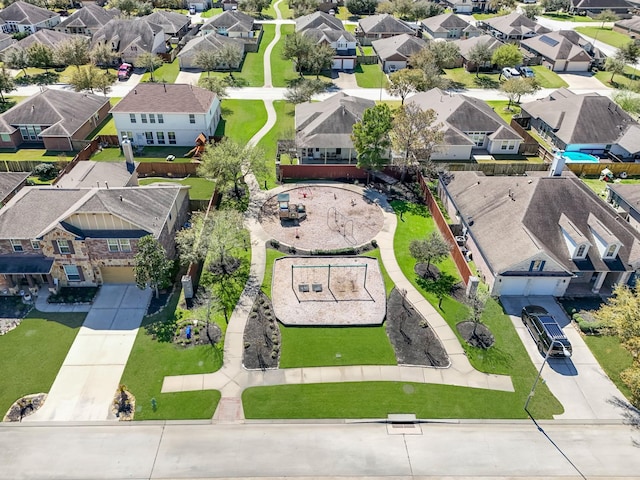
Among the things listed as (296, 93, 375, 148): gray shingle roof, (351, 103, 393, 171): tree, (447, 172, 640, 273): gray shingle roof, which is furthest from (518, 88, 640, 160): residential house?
(351, 103, 393, 171): tree

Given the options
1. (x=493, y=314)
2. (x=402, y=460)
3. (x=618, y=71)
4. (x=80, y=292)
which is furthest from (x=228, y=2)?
(x=402, y=460)

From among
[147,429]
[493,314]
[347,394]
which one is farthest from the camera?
[493,314]

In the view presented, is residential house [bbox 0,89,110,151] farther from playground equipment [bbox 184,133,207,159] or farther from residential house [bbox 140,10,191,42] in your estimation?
residential house [bbox 140,10,191,42]

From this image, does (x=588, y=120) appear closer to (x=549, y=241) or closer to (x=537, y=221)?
(x=537, y=221)

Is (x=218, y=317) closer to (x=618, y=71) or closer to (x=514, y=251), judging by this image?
(x=514, y=251)

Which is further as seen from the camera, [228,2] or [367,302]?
[228,2]

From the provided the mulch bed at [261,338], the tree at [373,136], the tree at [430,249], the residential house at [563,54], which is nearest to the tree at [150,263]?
the mulch bed at [261,338]

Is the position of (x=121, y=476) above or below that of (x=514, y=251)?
below

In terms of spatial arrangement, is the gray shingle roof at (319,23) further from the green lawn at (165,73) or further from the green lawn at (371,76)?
the green lawn at (165,73)
